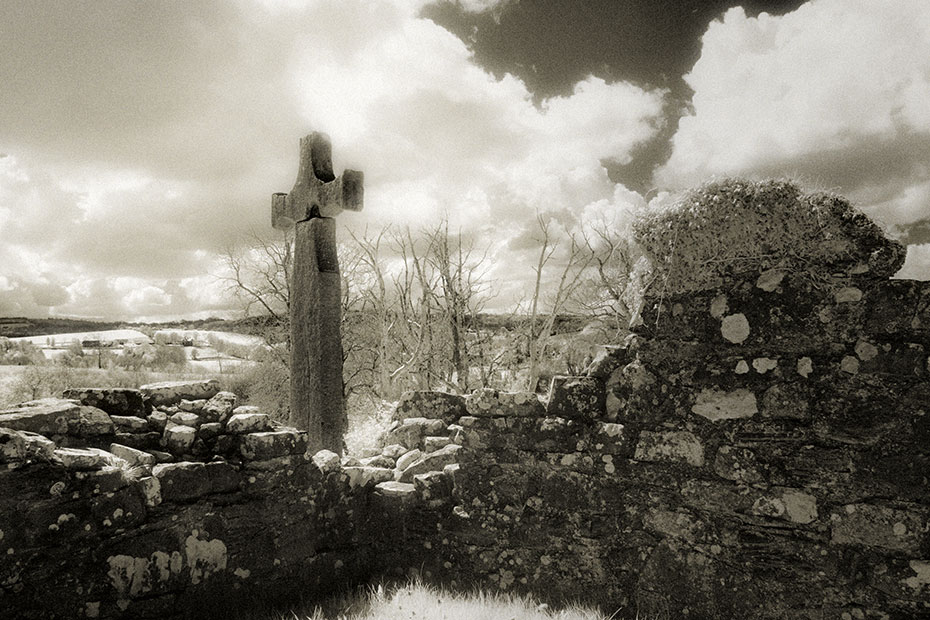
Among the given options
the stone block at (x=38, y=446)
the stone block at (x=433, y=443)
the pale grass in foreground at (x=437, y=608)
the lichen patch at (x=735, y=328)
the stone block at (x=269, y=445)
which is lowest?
the pale grass in foreground at (x=437, y=608)

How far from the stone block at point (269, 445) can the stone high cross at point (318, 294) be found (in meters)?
2.99

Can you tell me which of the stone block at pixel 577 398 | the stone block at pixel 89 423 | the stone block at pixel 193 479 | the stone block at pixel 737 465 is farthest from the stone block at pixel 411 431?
the stone block at pixel 89 423

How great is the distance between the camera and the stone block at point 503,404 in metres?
4.17

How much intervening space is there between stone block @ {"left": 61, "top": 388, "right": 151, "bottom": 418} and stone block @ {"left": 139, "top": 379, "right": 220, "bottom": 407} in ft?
0.28

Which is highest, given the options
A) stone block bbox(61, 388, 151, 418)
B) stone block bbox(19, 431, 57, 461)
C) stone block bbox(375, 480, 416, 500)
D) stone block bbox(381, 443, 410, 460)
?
stone block bbox(61, 388, 151, 418)

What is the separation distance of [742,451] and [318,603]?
290cm

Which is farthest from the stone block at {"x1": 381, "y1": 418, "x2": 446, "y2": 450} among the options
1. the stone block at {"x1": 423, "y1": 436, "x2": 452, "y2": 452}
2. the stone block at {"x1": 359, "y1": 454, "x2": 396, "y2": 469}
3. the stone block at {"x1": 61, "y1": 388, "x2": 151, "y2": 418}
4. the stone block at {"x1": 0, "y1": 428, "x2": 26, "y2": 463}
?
the stone block at {"x1": 0, "y1": 428, "x2": 26, "y2": 463}

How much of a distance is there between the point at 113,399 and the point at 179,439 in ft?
1.60

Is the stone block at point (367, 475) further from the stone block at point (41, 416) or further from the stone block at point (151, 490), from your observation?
the stone block at point (41, 416)

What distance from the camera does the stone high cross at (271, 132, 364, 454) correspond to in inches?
274

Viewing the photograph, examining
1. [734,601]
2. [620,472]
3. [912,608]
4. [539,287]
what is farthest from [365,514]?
[539,287]

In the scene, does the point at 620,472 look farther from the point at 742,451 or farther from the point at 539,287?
the point at 539,287

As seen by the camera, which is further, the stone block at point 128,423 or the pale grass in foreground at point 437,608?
the stone block at point 128,423

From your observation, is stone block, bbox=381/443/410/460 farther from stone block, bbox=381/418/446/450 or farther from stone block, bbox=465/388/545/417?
stone block, bbox=465/388/545/417
